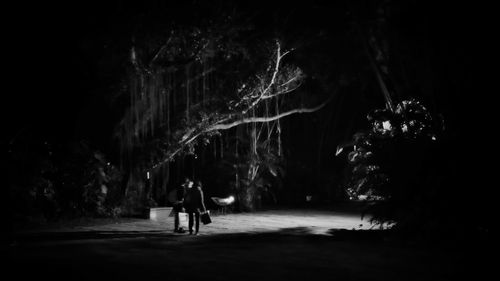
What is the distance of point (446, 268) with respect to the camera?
888 centimetres

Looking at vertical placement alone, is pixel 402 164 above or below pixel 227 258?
above

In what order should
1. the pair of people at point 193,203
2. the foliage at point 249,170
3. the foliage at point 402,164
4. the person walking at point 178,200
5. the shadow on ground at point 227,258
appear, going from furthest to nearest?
the foliage at point 249,170, the person walking at point 178,200, the pair of people at point 193,203, the foliage at point 402,164, the shadow on ground at point 227,258

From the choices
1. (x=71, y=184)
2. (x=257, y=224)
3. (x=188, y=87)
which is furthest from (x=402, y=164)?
(x=71, y=184)

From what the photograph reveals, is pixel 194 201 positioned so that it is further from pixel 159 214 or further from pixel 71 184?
pixel 71 184

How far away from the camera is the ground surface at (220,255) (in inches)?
320

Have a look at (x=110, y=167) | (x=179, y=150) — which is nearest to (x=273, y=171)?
(x=179, y=150)

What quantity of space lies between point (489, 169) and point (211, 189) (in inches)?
616

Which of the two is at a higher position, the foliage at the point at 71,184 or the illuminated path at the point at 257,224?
the foliage at the point at 71,184

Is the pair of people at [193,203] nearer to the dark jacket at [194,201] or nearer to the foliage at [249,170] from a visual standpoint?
the dark jacket at [194,201]

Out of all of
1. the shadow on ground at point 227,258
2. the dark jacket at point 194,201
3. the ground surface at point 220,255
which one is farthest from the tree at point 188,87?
the shadow on ground at point 227,258

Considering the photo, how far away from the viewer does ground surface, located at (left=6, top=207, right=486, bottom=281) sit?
8.13 metres

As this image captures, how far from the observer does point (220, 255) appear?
10.0 meters

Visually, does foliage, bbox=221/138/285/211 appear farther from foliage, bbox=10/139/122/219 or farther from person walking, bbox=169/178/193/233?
person walking, bbox=169/178/193/233

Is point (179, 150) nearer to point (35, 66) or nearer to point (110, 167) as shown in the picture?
point (110, 167)
